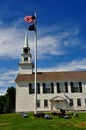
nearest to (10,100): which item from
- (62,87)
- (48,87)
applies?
(48,87)

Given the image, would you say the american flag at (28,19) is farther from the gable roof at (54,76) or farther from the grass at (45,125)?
the gable roof at (54,76)

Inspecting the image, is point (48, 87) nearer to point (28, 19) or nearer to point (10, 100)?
point (28, 19)

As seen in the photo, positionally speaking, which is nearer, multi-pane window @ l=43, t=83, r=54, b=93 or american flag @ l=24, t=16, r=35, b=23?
american flag @ l=24, t=16, r=35, b=23

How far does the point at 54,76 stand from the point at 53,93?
Result: 4.55 metres

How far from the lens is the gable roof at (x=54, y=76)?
5816cm

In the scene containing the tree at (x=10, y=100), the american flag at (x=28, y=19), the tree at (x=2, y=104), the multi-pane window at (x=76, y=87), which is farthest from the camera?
the tree at (x=2, y=104)

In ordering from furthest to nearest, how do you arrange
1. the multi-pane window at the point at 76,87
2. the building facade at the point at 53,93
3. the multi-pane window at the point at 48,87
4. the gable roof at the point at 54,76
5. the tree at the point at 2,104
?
1. the tree at the point at 2,104
2. the gable roof at the point at 54,76
3. the multi-pane window at the point at 48,87
4. the multi-pane window at the point at 76,87
5. the building facade at the point at 53,93

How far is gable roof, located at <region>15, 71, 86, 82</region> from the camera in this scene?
5816 cm

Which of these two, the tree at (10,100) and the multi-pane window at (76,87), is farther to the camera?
the tree at (10,100)

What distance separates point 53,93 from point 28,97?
5802 millimetres

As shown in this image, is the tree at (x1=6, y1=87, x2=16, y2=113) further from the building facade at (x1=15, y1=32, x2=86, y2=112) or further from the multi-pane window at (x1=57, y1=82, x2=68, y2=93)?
the multi-pane window at (x1=57, y1=82, x2=68, y2=93)

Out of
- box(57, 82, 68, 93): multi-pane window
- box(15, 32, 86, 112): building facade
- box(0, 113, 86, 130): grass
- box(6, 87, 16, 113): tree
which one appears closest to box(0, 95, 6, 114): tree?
box(6, 87, 16, 113): tree

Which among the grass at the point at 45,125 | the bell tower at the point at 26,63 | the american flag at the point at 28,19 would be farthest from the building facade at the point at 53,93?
the grass at the point at 45,125

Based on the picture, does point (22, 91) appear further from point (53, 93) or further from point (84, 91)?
point (84, 91)
